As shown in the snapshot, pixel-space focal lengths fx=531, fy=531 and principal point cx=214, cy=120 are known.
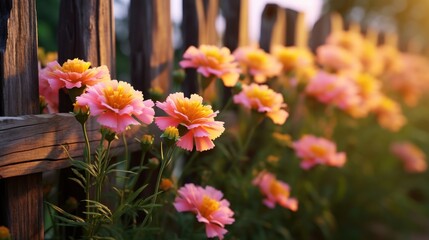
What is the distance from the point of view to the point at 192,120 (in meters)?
1.27

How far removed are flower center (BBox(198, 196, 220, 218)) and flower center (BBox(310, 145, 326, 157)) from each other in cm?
90

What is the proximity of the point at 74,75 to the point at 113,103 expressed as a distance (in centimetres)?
16

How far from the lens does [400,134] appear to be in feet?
14.5

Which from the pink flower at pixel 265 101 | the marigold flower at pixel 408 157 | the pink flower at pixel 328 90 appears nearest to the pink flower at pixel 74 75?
the pink flower at pixel 265 101

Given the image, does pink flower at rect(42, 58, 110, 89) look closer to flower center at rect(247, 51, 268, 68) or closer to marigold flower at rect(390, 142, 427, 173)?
flower center at rect(247, 51, 268, 68)

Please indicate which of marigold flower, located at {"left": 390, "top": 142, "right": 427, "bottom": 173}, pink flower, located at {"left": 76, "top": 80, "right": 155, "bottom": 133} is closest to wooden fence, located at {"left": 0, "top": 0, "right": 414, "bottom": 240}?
pink flower, located at {"left": 76, "top": 80, "right": 155, "bottom": 133}

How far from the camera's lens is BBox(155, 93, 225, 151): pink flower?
4.12ft

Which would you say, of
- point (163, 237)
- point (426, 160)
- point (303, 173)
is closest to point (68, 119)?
point (163, 237)

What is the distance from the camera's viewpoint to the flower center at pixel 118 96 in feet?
3.92

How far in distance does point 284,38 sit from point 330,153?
4.55ft

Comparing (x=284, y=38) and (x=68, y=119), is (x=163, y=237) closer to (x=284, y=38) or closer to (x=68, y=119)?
(x=68, y=119)

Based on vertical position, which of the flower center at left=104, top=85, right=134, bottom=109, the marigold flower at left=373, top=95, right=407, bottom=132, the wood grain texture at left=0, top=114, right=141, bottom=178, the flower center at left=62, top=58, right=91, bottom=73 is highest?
the flower center at left=62, top=58, right=91, bottom=73

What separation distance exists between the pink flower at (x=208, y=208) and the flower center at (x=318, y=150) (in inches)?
33.0

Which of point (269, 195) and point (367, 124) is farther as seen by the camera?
point (367, 124)
